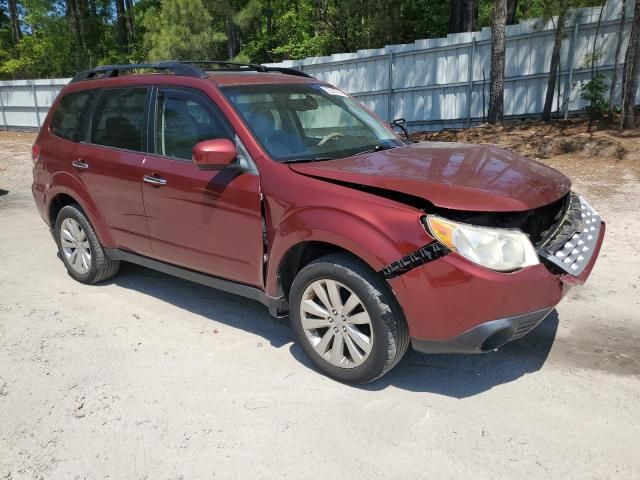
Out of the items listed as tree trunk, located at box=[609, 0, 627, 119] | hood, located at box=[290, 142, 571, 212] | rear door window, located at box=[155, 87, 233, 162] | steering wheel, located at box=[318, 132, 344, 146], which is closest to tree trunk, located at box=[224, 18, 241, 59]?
tree trunk, located at box=[609, 0, 627, 119]

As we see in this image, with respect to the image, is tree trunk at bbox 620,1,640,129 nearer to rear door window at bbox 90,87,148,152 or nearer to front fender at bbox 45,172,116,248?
rear door window at bbox 90,87,148,152

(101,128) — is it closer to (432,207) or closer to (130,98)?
(130,98)

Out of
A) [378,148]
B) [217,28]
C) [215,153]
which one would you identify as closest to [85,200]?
[215,153]

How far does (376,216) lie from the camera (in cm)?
302

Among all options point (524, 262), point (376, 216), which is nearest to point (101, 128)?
point (376, 216)

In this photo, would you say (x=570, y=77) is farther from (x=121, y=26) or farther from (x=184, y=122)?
(x=121, y=26)

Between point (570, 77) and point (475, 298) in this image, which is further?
point (570, 77)

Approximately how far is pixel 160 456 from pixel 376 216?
1.67 metres

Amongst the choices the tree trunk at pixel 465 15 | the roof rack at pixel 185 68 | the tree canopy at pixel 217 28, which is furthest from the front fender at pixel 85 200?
the tree trunk at pixel 465 15

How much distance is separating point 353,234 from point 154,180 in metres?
1.81

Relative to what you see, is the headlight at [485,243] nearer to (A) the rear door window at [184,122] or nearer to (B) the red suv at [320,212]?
(B) the red suv at [320,212]

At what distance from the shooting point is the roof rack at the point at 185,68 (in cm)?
418

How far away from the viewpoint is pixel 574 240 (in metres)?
3.33

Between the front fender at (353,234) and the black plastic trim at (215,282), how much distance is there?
291mm
